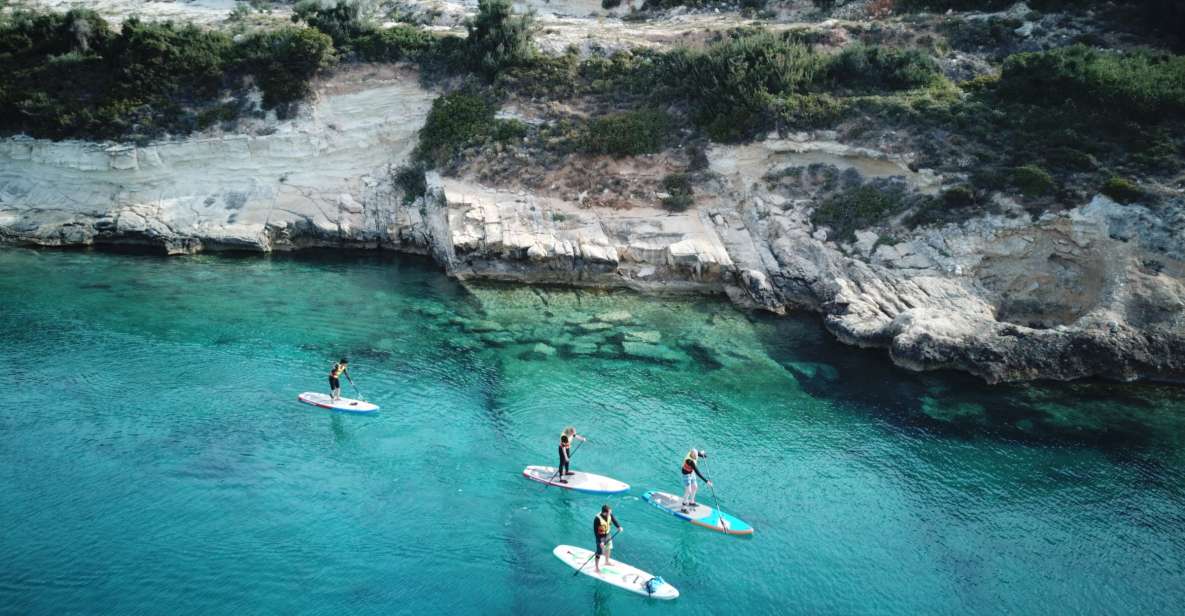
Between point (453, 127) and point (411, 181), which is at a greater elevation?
point (453, 127)

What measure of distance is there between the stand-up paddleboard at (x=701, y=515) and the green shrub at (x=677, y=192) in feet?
64.9

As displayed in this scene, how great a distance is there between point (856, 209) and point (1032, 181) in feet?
24.2

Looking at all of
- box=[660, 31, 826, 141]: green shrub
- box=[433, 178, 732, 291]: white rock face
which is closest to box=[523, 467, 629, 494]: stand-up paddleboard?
box=[433, 178, 732, 291]: white rock face

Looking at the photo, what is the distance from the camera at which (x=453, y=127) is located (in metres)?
44.2

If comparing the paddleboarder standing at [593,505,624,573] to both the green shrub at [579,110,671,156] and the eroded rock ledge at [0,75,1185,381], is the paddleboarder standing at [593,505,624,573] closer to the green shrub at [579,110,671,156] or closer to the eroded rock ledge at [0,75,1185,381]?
the eroded rock ledge at [0,75,1185,381]

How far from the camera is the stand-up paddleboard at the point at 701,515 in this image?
22328 millimetres

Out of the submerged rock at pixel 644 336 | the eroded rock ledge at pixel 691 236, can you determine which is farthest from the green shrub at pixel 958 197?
the submerged rock at pixel 644 336

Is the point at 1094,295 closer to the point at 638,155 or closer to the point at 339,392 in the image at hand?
the point at 638,155

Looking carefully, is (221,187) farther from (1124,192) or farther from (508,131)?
(1124,192)

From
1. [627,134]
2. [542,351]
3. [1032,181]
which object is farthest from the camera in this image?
[627,134]

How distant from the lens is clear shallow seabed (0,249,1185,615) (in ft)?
66.7

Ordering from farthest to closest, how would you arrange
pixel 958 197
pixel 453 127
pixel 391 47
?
pixel 391 47 < pixel 453 127 < pixel 958 197

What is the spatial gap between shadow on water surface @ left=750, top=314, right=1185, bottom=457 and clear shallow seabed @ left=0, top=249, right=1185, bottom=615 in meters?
0.12

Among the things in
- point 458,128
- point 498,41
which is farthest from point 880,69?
point 458,128
